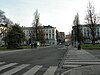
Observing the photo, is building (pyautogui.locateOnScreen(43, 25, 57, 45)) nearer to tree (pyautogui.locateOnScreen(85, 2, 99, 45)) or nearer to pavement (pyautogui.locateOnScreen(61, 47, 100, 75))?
tree (pyautogui.locateOnScreen(85, 2, 99, 45))

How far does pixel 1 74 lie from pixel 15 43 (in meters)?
57.5

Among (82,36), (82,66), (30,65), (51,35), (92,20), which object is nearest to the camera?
(82,66)

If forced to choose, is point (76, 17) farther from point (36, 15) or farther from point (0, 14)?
point (0, 14)

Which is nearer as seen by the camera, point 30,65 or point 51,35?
point 30,65

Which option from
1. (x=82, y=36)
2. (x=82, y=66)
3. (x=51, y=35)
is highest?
(x=51, y=35)

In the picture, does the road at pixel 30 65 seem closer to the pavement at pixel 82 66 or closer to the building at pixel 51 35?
the pavement at pixel 82 66

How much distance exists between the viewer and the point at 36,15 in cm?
9200

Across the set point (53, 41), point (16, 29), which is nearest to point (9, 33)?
point (16, 29)

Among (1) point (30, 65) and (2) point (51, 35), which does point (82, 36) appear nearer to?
(2) point (51, 35)

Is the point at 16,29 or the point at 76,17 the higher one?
the point at 76,17

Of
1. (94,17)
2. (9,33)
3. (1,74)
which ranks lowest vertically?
(1,74)

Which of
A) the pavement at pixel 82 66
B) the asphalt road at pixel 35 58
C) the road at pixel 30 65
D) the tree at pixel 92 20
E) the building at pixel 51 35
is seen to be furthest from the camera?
the building at pixel 51 35

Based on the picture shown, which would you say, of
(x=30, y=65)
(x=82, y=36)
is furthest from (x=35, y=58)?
(x=82, y=36)

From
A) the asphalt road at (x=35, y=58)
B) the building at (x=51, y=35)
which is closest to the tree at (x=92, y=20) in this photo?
the asphalt road at (x=35, y=58)
